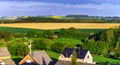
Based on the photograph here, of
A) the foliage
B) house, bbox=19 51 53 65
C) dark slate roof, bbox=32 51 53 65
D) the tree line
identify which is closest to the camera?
house, bbox=19 51 53 65

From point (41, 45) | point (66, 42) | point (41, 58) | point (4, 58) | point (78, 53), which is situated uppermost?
point (4, 58)

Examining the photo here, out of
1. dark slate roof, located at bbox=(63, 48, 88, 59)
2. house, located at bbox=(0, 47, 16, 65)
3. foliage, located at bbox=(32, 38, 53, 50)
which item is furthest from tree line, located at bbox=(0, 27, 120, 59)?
house, located at bbox=(0, 47, 16, 65)

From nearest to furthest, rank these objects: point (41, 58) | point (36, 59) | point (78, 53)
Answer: point (36, 59), point (41, 58), point (78, 53)

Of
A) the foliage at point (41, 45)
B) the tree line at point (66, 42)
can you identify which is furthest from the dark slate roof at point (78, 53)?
the foliage at point (41, 45)

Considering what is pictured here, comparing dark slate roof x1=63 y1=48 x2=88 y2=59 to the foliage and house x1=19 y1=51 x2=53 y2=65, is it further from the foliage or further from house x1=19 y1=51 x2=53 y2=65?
the foliage

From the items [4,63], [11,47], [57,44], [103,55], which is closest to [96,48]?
[103,55]

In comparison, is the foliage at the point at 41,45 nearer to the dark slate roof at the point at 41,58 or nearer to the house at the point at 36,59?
the dark slate roof at the point at 41,58

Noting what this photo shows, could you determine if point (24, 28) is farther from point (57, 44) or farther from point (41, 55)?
point (41, 55)

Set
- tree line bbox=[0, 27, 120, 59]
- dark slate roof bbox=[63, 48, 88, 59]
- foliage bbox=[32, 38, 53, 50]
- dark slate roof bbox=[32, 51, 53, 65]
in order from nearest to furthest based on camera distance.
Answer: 1. dark slate roof bbox=[32, 51, 53, 65]
2. dark slate roof bbox=[63, 48, 88, 59]
3. tree line bbox=[0, 27, 120, 59]
4. foliage bbox=[32, 38, 53, 50]

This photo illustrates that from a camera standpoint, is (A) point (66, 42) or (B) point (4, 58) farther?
(A) point (66, 42)

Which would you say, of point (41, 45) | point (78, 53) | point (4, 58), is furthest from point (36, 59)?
point (41, 45)

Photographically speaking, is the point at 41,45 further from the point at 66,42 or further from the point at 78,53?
the point at 78,53
